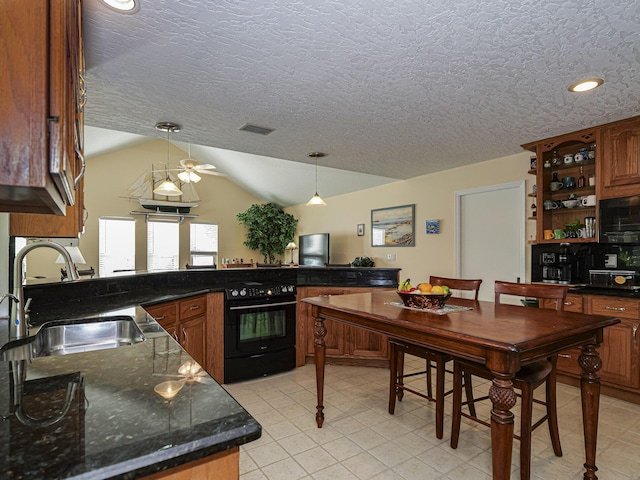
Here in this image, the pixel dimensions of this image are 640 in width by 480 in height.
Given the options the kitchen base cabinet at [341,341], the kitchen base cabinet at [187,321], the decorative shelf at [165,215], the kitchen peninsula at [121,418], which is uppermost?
the decorative shelf at [165,215]

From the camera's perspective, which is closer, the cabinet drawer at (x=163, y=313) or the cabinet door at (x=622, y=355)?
the cabinet drawer at (x=163, y=313)

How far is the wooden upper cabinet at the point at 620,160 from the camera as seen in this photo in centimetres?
298

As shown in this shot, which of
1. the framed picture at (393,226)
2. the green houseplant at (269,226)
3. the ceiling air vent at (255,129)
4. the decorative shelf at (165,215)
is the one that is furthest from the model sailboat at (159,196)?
the ceiling air vent at (255,129)

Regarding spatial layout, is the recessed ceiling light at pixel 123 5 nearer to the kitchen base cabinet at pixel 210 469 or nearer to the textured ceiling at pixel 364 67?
the textured ceiling at pixel 364 67

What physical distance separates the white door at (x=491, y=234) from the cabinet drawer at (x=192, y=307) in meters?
3.21

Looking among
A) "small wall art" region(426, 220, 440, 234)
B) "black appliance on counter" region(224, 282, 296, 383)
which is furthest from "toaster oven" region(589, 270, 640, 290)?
"black appliance on counter" region(224, 282, 296, 383)

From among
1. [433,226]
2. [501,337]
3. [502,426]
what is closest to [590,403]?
[502,426]

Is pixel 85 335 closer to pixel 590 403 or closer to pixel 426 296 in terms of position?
pixel 426 296

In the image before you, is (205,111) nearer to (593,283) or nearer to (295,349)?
(295,349)

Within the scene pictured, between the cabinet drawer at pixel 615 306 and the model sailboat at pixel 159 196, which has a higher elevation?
the model sailboat at pixel 159 196

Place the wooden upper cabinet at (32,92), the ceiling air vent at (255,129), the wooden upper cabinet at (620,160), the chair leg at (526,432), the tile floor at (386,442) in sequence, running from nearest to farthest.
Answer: the wooden upper cabinet at (32,92)
the chair leg at (526,432)
the tile floor at (386,442)
the wooden upper cabinet at (620,160)
the ceiling air vent at (255,129)

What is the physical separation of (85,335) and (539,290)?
2.60 meters

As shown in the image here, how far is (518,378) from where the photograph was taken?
176cm

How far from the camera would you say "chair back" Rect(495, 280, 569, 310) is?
81.8 inches
